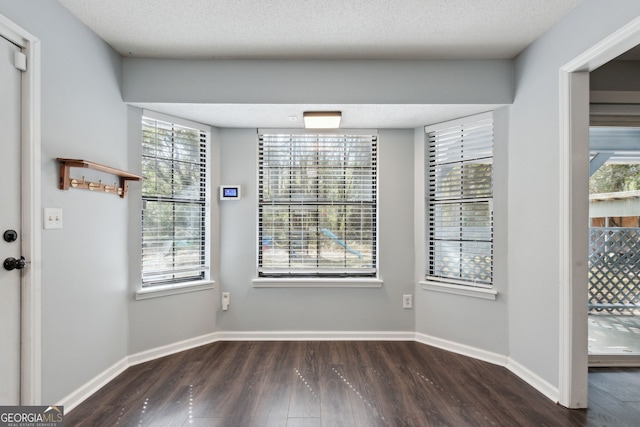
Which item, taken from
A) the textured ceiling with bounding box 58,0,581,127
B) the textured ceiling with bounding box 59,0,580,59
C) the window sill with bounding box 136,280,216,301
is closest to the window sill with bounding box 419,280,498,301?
the textured ceiling with bounding box 58,0,581,127

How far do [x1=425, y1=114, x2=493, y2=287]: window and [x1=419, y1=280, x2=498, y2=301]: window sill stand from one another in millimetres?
65

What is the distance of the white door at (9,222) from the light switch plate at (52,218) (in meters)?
0.13

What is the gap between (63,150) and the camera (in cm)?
193

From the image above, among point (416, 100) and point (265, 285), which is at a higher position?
point (416, 100)

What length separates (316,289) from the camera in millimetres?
3064

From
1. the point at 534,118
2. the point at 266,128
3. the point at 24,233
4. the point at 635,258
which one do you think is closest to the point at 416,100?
the point at 534,118

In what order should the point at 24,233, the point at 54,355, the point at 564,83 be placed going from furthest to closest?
the point at 564,83 < the point at 54,355 < the point at 24,233

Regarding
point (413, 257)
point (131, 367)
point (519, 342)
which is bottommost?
point (131, 367)

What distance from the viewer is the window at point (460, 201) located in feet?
8.93

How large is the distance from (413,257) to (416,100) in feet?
4.95

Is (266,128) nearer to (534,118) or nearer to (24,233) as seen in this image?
(24,233)

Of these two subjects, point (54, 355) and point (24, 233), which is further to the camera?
point (54, 355)

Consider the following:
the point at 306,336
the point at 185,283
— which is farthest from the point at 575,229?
the point at 185,283

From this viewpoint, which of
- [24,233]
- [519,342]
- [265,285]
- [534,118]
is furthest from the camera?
[265,285]
